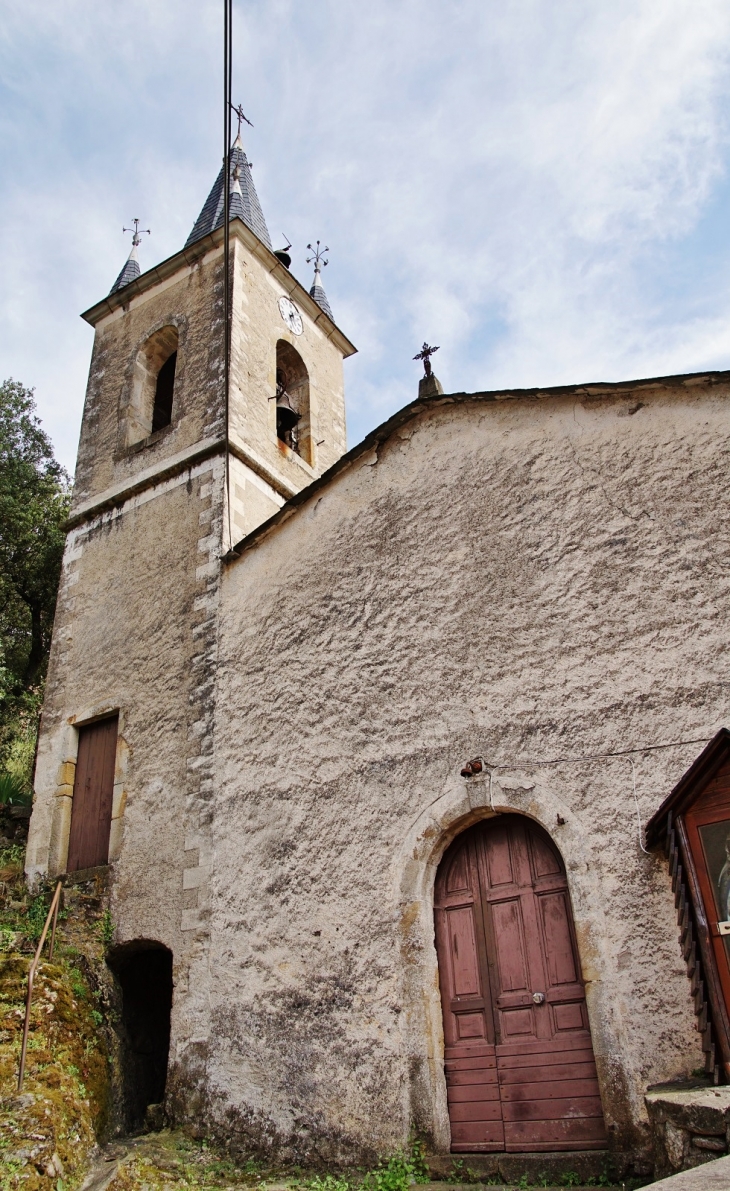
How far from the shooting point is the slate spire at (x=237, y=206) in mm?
13008

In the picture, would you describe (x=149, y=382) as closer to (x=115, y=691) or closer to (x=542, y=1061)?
(x=115, y=691)

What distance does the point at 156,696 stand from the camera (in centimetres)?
879

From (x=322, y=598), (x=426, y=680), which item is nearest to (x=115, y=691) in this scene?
(x=322, y=598)

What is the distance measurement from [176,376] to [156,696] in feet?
14.7

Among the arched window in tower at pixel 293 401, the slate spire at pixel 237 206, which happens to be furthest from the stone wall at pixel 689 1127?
the slate spire at pixel 237 206

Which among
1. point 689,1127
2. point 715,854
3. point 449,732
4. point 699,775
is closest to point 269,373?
point 449,732

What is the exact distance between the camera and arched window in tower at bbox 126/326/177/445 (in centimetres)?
1150

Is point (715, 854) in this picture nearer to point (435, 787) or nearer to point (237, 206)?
point (435, 787)

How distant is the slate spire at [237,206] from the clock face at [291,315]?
85 cm

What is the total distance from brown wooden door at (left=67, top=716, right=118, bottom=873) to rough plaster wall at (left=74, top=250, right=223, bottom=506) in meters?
3.33

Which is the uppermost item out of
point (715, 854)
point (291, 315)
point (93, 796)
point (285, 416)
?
point (291, 315)

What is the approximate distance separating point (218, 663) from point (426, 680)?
8.30 ft

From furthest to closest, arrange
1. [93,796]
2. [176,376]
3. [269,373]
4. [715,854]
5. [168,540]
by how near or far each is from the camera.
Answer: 1. [269,373]
2. [176,376]
3. [168,540]
4. [93,796]
5. [715,854]

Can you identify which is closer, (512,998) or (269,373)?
(512,998)
